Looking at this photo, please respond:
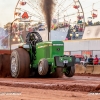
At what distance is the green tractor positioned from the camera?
64.2 feet

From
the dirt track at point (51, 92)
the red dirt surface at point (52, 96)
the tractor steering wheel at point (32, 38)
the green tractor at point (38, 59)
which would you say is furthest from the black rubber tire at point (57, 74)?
the red dirt surface at point (52, 96)

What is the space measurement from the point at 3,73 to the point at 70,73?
4.17 meters

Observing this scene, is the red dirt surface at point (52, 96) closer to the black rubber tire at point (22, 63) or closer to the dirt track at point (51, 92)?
the dirt track at point (51, 92)

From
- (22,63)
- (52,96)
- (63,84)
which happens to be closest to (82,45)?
(22,63)

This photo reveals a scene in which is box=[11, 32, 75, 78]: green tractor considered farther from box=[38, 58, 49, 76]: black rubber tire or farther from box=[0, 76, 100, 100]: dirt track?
box=[0, 76, 100, 100]: dirt track

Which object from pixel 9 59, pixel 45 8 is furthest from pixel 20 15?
pixel 9 59

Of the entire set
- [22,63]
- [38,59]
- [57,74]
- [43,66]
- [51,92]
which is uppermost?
[38,59]

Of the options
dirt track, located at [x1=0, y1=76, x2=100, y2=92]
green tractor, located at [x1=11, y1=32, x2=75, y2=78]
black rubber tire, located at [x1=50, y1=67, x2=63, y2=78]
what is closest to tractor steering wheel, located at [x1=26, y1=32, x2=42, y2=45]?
green tractor, located at [x1=11, y1=32, x2=75, y2=78]

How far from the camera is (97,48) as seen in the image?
167ft

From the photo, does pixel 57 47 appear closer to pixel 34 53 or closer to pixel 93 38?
pixel 34 53

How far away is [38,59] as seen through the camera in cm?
2061

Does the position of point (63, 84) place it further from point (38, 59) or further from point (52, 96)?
point (38, 59)

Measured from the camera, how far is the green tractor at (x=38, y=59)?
19562 mm

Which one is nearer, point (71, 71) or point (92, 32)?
point (71, 71)
